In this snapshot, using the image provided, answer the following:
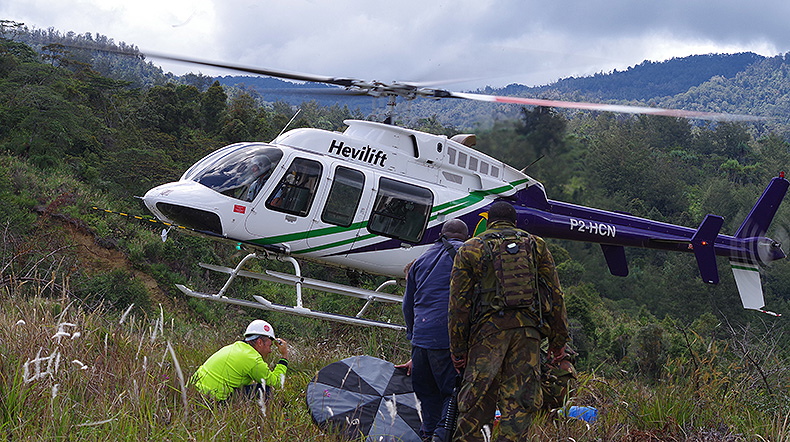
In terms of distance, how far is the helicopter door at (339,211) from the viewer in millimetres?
8234

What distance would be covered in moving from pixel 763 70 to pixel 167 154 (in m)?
147

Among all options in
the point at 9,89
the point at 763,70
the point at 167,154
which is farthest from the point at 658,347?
the point at 763,70

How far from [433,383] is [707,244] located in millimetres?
7243

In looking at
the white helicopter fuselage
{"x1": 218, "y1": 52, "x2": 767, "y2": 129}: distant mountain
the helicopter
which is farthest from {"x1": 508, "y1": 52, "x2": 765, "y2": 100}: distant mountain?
the white helicopter fuselage

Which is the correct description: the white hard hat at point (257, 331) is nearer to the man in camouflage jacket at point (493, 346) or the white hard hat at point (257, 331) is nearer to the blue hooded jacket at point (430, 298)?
the blue hooded jacket at point (430, 298)

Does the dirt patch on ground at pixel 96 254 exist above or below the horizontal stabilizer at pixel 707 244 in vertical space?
below

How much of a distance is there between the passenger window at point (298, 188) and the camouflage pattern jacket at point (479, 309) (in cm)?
449

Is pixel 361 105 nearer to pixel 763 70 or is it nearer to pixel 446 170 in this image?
pixel 446 170

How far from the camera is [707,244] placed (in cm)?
999

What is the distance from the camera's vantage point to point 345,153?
851 centimetres

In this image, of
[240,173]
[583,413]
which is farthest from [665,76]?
[583,413]

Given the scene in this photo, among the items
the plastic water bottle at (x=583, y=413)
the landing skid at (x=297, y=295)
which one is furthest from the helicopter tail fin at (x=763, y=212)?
the plastic water bottle at (x=583, y=413)

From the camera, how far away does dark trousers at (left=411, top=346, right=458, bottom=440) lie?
425cm

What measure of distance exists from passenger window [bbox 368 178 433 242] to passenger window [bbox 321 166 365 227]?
0.27 meters
